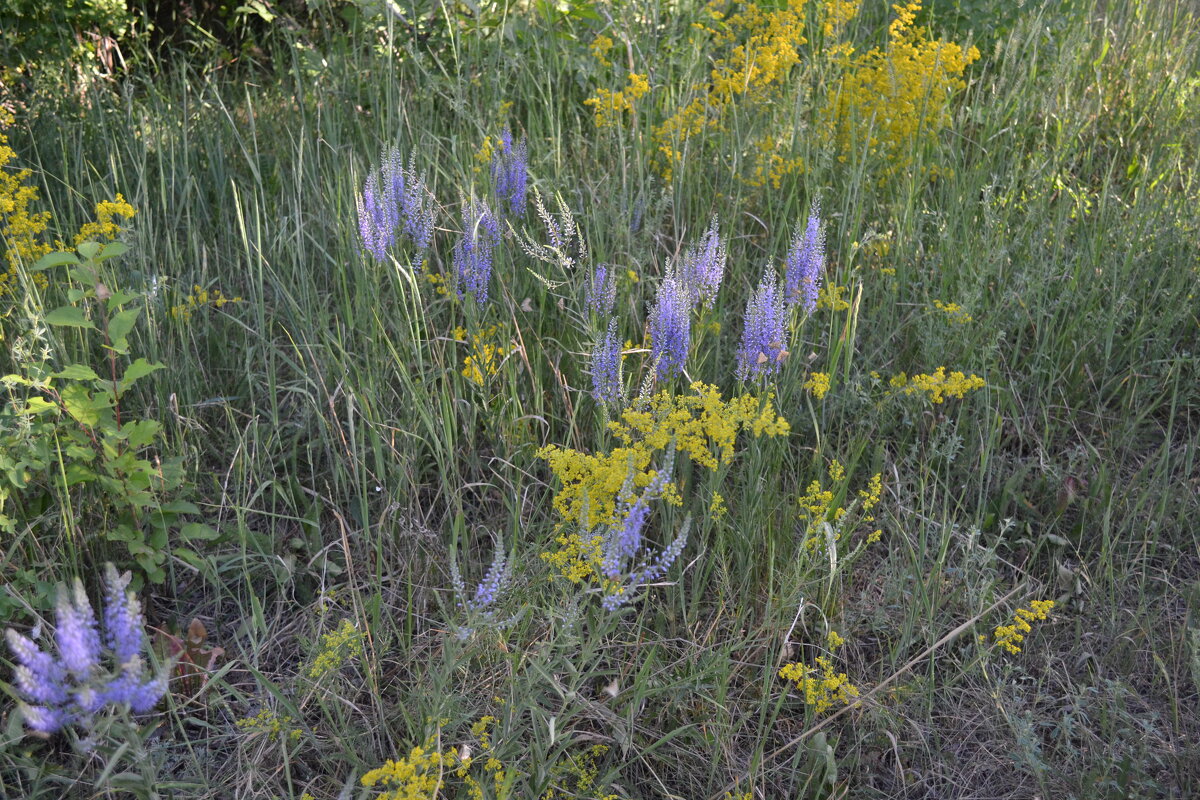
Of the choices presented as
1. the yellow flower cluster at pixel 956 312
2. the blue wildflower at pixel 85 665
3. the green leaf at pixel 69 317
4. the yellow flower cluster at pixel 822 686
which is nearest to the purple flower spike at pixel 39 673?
the blue wildflower at pixel 85 665

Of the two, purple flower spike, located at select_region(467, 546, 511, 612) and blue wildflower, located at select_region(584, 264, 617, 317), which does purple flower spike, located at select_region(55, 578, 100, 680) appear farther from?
blue wildflower, located at select_region(584, 264, 617, 317)

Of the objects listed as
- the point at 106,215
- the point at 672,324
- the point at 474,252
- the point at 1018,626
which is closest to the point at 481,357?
the point at 474,252

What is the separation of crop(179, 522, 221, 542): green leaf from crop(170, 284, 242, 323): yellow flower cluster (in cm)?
65

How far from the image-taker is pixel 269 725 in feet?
5.99

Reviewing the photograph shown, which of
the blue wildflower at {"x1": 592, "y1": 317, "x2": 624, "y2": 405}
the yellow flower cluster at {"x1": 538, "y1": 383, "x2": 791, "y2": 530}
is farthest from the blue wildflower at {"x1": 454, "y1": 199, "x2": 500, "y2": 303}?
the yellow flower cluster at {"x1": 538, "y1": 383, "x2": 791, "y2": 530}

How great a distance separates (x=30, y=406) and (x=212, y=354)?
78 cm

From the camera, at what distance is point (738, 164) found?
323 cm

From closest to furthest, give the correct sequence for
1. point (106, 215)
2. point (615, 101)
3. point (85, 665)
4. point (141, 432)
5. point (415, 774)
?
point (85, 665) → point (415, 774) → point (141, 432) → point (106, 215) → point (615, 101)

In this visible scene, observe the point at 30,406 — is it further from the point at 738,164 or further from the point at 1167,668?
the point at 1167,668

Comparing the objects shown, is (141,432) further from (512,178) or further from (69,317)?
(512,178)

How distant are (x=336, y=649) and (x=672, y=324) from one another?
3.27 feet

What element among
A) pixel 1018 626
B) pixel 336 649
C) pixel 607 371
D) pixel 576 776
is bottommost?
pixel 576 776

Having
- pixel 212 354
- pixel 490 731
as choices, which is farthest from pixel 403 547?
pixel 212 354

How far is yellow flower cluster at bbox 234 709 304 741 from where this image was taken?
179cm
